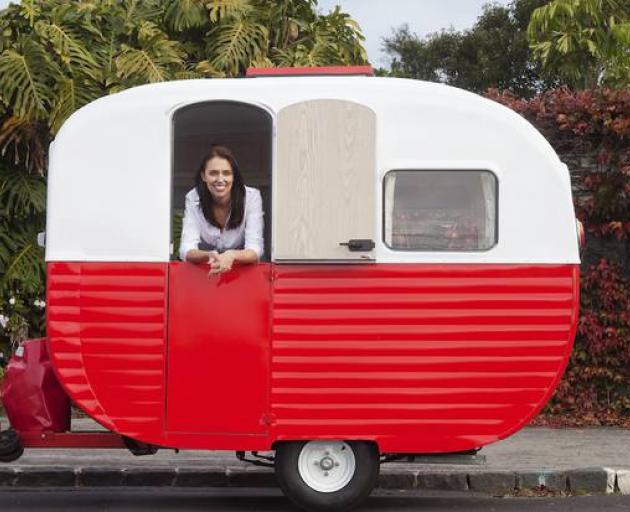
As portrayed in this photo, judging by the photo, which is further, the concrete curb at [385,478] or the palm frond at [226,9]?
the palm frond at [226,9]

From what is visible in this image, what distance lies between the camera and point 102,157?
7.87 metres

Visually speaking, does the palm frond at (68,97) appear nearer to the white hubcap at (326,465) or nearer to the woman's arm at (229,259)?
the woman's arm at (229,259)

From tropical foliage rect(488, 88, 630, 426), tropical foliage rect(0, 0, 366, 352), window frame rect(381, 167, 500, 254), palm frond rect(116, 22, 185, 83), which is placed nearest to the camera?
window frame rect(381, 167, 500, 254)

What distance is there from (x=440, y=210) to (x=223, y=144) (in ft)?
5.18

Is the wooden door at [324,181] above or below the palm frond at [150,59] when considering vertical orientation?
below

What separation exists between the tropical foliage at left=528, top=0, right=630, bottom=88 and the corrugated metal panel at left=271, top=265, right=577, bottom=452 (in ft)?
33.2

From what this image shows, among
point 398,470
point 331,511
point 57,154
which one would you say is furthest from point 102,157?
point 398,470

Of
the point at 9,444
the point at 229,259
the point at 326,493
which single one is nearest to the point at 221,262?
the point at 229,259

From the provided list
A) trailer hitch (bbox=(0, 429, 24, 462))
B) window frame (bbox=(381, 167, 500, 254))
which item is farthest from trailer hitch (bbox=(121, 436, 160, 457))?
window frame (bbox=(381, 167, 500, 254))

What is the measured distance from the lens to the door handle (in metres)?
7.67

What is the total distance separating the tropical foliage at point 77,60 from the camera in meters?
12.0

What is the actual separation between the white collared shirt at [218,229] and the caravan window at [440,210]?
2.62 ft

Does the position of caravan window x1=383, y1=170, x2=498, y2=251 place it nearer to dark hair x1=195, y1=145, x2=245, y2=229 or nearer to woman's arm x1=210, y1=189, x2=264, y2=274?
woman's arm x1=210, y1=189, x2=264, y2=274

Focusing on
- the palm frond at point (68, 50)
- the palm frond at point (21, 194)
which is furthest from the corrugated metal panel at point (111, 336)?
the palm frond at point (68, 50)
